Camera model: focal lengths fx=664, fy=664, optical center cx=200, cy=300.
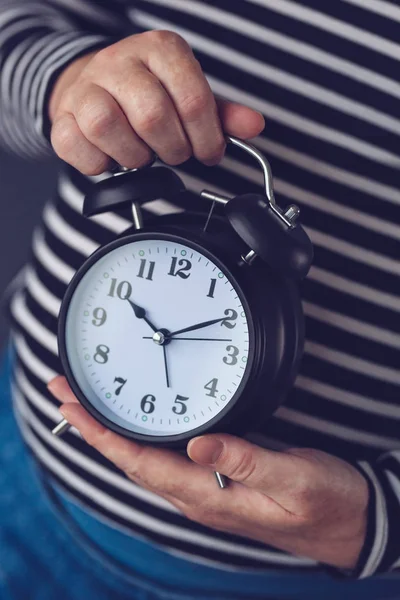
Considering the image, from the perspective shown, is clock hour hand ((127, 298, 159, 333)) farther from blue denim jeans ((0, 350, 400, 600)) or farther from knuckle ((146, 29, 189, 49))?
blue denim jeans ((0, 350, 400, 600))

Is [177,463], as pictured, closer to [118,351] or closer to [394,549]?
[118,351]

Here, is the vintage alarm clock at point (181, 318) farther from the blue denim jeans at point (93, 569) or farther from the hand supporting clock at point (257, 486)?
the blue denim jeans at point (93, 569)

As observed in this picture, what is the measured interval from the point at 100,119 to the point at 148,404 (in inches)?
10.5

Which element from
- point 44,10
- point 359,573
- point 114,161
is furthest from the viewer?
point 44,10

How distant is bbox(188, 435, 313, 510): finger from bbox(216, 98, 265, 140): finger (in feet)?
0.92

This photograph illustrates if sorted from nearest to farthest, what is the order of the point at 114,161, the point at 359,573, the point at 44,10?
the point at 114,161, the point at 359,573, the point at 44,10

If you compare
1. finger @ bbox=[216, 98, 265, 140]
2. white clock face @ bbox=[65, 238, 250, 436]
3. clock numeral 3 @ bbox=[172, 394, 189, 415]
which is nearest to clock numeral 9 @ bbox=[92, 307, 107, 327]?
white clock face @ bbox=[65, 238, 250, 436]

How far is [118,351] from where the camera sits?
0.64 meters

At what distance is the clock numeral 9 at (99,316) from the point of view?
644 millimetres

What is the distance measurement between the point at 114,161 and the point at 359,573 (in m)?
0.52

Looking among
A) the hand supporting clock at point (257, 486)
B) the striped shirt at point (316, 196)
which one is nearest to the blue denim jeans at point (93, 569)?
the striped shirt at point (316, 196)

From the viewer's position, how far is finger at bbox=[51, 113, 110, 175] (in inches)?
24.4

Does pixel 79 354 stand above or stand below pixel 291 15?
below

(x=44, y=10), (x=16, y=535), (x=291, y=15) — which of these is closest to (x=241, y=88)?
(x=291, y=15)
